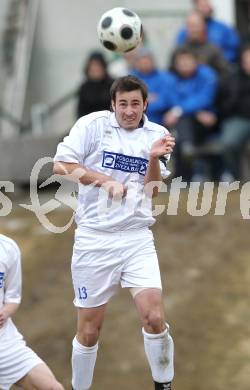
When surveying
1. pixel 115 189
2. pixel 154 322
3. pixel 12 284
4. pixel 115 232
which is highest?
pixel 115 189

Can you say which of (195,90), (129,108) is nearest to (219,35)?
(195,90)

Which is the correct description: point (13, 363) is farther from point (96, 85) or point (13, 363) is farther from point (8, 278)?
point (96, 85)

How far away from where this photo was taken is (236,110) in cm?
1415

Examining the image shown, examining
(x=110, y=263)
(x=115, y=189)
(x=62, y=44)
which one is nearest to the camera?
(x=115, y=189)

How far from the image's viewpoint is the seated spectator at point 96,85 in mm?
13969

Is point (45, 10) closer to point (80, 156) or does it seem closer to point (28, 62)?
point (28, 62)

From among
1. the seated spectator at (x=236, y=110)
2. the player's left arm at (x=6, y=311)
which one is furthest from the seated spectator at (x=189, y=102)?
the player's left arm at (x=6, y=311)

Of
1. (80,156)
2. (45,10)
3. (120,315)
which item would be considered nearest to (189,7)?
(45,10)

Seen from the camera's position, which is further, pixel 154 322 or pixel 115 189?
pixel 154 322

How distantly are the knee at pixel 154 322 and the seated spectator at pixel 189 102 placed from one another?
219 inches

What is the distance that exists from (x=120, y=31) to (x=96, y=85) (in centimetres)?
495

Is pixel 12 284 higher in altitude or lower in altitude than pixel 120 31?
lower

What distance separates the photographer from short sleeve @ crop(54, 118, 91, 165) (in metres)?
8.76

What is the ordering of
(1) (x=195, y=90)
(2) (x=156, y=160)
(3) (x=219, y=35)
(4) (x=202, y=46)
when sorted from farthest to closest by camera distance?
(3) (x=219, y=35)
(4) (x=202, y=46)
(1) (x=195, y=90)
(2) (x=156, y=160)
